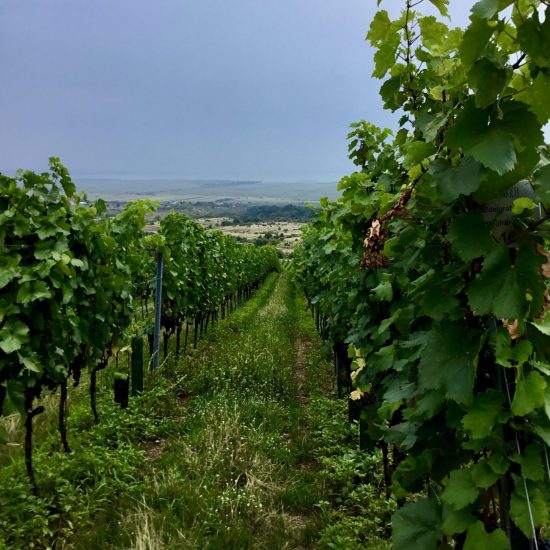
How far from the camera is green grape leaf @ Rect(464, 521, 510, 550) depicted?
128 centimetres

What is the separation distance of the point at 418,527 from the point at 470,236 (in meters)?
0.90

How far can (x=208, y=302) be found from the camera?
1083 centimetres

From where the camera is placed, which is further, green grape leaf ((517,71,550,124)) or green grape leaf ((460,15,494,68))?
green grape leaf ((517,71,550,124))

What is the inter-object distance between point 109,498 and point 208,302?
7.03 m

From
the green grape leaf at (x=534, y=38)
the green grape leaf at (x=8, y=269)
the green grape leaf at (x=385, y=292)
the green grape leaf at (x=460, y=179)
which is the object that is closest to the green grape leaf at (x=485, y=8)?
the green grape leaf at (x=534, y=38)

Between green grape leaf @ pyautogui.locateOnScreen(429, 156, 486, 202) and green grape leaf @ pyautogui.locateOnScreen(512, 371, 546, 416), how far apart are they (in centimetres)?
50

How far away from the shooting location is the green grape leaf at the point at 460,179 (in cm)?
119

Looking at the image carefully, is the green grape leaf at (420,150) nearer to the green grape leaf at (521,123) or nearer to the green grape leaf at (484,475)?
the green grape leaf at (521,123)

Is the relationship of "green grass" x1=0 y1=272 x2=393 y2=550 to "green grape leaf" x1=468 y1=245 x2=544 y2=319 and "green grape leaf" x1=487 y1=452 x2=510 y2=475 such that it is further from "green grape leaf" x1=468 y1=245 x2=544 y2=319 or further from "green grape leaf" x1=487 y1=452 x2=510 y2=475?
"green grape leaf" x1=468 y1=245 x2=544 y2=319

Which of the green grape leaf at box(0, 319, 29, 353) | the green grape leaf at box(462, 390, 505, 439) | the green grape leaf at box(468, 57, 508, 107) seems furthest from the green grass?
the green grape leaf at box(468, 57, 508, 107)

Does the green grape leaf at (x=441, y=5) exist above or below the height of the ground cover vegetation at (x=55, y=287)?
above

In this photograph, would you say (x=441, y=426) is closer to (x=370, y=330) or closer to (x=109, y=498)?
(x=370, y=330)

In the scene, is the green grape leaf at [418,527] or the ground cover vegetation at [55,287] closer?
the green grape leaf at [418,527]

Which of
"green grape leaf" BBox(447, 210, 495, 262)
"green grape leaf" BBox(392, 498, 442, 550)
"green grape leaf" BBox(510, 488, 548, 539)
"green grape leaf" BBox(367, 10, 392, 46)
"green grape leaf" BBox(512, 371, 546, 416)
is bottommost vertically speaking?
"green grape leaf" BBox(392, 498, 442, 550)
